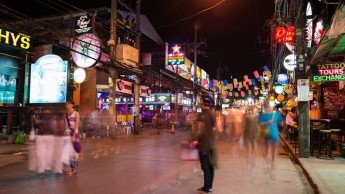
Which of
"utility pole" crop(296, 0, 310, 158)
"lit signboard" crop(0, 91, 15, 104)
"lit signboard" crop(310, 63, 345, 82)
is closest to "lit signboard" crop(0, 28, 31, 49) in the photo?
"lit signboard" crop(0, 91, 15, 104)

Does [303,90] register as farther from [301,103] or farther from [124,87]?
[124,87]

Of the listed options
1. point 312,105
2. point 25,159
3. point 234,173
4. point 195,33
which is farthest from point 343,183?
point 195,33

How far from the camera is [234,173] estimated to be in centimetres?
948

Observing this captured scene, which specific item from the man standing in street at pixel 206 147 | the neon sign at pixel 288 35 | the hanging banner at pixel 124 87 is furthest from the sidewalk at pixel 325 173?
the hanging banner at pixel 124 87

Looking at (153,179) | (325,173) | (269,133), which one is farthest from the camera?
(269,133)

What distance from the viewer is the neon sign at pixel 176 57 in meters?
35.8

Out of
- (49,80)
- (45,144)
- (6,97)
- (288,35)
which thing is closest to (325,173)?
(45,144)

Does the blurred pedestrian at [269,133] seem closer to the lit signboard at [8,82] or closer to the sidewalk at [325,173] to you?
the sidewalk at [325,173]

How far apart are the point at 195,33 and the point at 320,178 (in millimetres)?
32583

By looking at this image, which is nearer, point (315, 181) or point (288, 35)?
point (315, 181)

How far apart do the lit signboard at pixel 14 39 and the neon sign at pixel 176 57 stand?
58.6 feet

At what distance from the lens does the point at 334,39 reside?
397 inches

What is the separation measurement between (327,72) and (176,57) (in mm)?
24549

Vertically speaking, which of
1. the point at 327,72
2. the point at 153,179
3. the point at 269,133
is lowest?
the point at 153,179
